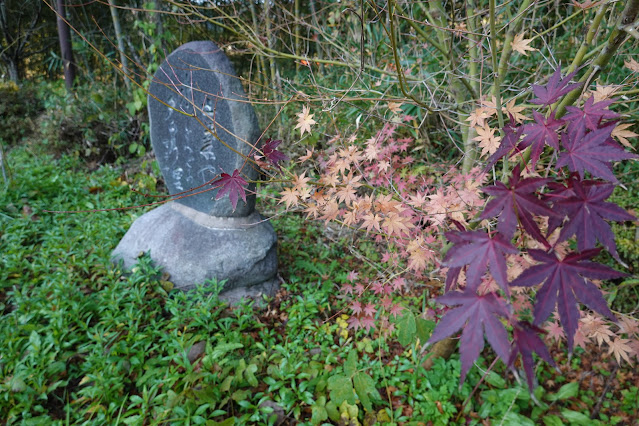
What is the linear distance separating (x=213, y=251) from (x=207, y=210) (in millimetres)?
390

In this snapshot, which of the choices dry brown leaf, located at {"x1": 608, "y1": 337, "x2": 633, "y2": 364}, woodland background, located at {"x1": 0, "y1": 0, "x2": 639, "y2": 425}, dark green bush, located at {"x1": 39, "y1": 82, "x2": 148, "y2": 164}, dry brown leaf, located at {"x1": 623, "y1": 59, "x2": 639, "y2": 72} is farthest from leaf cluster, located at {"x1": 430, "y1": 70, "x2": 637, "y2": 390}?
dark green bush, located at {"x1": 39, "y1": 82, "x2": 148, "y2": 164}

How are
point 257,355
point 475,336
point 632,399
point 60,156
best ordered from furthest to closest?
1. point 60,156
2. point 257,355
3. point 632,399
4. point 475,336

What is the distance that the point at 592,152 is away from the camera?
881 millimetres

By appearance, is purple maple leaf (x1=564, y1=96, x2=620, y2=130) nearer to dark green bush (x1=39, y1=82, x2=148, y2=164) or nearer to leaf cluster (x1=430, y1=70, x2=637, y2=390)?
leaf cluster (x1=430, y1=70, x2=637, y2=390)

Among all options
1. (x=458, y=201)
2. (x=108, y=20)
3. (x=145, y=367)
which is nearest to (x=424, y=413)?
(x=458, y=201)

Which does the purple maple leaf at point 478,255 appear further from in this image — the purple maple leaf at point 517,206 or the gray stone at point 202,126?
the gray stone at point 202,126

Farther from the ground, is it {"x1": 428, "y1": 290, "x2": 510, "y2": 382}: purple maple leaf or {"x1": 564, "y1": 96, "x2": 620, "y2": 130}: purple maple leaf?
{"x1": 564, "y1": 96, "x2": 620, "y2": 130}: purple maple leaf

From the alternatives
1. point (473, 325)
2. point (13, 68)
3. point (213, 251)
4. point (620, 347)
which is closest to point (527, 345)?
point (473, 325)

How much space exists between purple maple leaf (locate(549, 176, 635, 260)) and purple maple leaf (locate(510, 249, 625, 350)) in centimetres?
5

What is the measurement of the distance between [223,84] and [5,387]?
222 cm

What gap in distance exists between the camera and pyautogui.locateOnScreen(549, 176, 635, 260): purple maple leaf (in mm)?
787

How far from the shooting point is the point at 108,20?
10477 millimetres

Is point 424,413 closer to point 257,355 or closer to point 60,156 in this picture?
point 257,355

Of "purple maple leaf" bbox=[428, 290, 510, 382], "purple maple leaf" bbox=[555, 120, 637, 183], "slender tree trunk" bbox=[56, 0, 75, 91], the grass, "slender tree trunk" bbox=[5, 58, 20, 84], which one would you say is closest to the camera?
"purple maple leaf" bbox=[428, 290, 510, 382]
